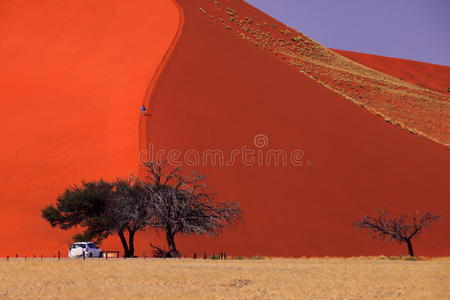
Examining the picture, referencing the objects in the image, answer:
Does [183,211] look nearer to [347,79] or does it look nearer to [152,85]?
[152,85]

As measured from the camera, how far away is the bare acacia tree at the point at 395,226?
28981 mm

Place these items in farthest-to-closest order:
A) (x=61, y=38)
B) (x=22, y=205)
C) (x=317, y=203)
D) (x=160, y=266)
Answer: (x=61, y=38), (x=317, y=203), (x=22, y=205), (x=160, y=266)

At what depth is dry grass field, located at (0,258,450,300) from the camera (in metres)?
13.5

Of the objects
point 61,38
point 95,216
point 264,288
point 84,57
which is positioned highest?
point 61,38

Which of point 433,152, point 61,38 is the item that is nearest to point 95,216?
point 61,38

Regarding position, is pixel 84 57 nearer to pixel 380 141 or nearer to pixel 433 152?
pixel 380 141

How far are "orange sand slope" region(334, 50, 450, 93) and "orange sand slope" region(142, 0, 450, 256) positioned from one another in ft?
194

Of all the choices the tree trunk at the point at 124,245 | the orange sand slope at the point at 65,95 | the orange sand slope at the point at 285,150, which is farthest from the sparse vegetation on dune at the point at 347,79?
the tree trunk at the point at 124,245

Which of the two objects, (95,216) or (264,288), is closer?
(264,288)

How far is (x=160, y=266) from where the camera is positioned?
61.6 ft

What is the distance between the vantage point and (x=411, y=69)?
353ft

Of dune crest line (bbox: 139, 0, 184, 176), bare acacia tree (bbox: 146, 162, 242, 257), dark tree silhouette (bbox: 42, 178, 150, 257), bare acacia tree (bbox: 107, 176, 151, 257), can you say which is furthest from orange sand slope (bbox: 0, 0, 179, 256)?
bare acacia tree (bbox: 146, 162, 242, 257)

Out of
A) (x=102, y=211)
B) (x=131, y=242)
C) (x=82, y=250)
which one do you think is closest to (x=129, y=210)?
(x=131, y=242)

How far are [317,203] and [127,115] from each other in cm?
1084
